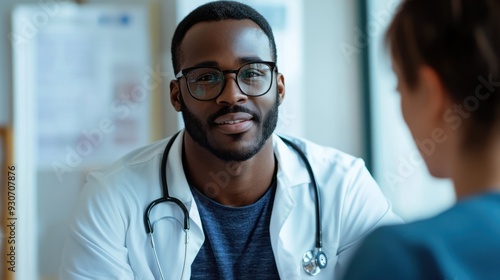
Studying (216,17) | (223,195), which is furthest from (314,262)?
(216,17)

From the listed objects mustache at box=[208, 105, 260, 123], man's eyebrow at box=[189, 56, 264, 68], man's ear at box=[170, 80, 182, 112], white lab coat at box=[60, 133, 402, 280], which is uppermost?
man's eyebrow at box=[189, 56, 264, 68]

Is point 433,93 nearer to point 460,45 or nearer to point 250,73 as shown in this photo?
point 460,45

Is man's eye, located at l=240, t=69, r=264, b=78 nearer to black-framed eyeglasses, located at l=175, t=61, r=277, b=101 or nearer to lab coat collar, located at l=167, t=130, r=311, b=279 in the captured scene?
black-framed eyeglasses, located at l=175, t=61, r=277, b=101

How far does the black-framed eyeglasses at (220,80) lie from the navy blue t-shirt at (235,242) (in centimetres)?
23

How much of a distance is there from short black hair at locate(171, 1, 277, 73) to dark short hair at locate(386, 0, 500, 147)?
2.33ft

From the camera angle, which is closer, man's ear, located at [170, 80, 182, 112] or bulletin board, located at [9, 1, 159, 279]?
man's ear, located at [170, 80, 182, 112]

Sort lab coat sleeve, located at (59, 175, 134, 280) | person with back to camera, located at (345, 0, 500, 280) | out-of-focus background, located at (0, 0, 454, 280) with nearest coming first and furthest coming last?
person with back to camera, located at (345, 0, 500, 280) → lab coat sleeve, located at (59, 175, 134, 280) → out-of-focus background, located at (0, 0, 454, 280)

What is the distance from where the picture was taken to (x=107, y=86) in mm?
2291

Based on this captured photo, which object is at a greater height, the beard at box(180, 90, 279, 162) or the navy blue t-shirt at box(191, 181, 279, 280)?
the beard at box(180, 90, 279, 162)

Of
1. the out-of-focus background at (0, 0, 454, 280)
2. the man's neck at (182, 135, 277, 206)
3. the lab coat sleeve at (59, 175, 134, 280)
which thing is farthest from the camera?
the out-of-focus background at (0, 0, 454, 280)

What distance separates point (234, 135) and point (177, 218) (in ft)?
0.70

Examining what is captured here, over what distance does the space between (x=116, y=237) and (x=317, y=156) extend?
50cm

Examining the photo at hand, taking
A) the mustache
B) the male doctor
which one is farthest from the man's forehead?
the mustache

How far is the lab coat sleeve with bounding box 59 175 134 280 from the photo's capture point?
115cm
